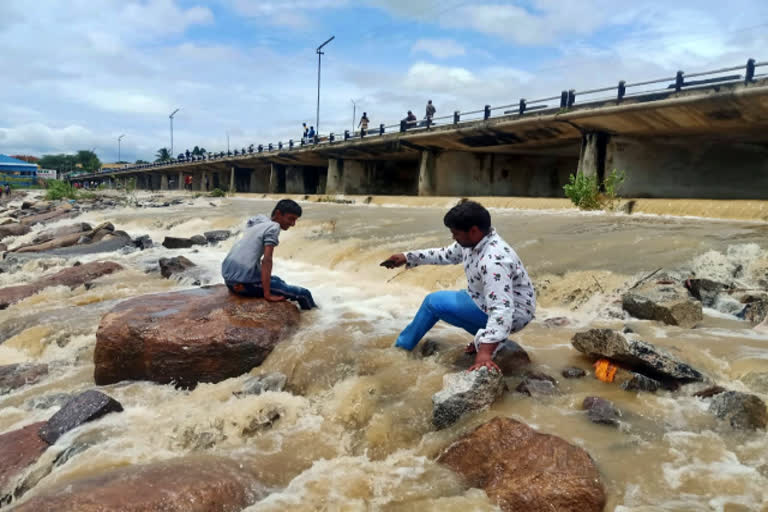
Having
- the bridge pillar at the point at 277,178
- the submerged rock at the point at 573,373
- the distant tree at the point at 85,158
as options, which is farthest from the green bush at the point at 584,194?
the distant tree at the point at 85,158

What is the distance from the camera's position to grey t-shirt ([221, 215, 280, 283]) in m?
4.66

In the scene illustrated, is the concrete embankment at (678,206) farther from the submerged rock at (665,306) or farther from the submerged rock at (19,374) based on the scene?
the submerged rock at (19,374)

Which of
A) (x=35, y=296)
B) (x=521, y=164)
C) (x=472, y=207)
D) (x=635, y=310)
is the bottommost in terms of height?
(x=35, y=296)

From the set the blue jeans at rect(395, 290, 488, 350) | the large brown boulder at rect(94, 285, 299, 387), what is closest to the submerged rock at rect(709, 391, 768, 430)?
the blue jeans at rect(395, 290, 488, 350)

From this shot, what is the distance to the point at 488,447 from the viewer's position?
2.62m

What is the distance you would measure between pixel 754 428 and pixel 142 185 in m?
77.1

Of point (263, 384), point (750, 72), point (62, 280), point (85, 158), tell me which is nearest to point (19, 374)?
point (263, 384)

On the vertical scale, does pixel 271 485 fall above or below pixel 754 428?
below

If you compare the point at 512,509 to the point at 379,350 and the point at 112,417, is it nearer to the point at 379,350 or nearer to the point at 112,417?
the point at 379,350

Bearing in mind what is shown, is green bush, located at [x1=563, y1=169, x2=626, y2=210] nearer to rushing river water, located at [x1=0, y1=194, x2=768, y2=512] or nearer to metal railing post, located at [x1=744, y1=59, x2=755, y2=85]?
metal railing post, located at [x1=744, y1=59, x2=755, y2=85]

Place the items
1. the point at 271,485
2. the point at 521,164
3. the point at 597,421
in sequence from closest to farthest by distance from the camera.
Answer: the point at 271,485, the point at 597,421, the point at 521,164

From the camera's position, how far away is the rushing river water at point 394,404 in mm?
2438

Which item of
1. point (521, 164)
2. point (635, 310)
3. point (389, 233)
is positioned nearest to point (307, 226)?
point (389, 233)

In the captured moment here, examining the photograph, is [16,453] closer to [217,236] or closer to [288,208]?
[288,208]
